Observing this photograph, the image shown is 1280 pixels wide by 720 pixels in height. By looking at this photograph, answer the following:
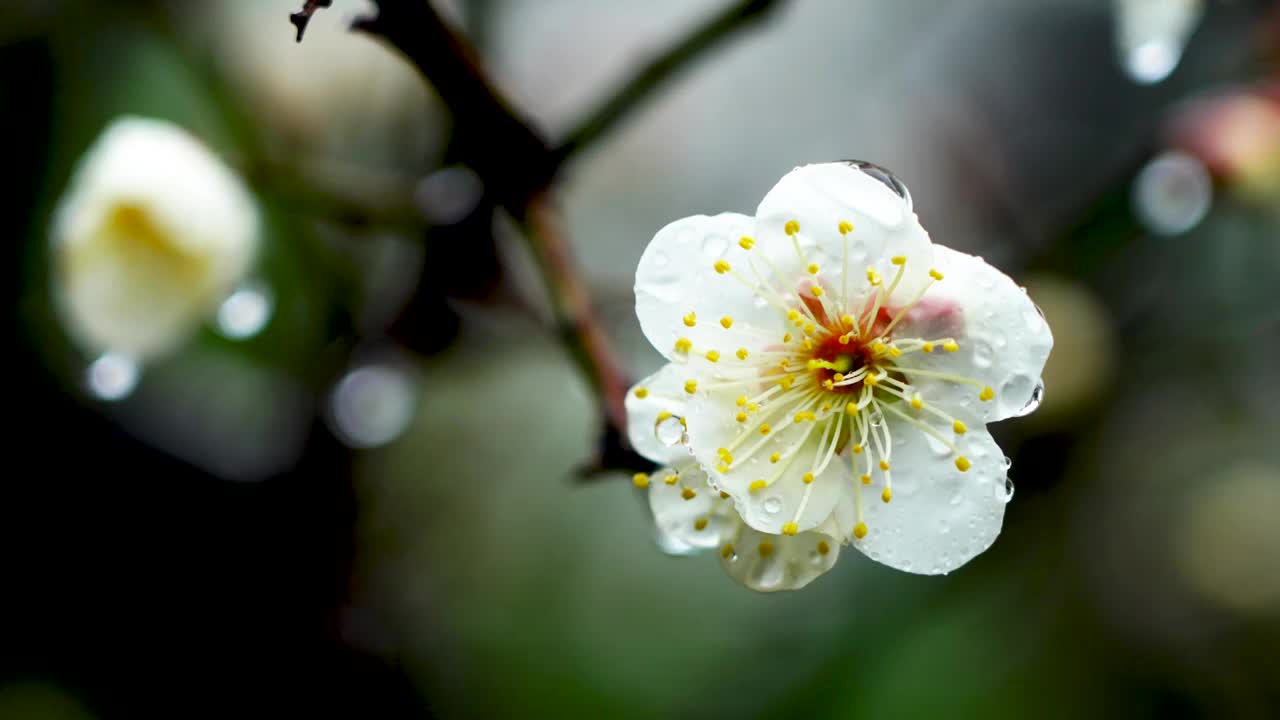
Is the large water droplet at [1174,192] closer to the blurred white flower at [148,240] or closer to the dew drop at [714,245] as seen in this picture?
A: the dew drop at [714,245]

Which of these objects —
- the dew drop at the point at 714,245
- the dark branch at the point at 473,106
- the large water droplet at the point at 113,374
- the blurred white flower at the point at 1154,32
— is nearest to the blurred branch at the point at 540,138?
the dark branch at the point at 473,106

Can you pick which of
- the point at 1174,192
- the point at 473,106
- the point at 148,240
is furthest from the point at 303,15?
the point at 1174,192

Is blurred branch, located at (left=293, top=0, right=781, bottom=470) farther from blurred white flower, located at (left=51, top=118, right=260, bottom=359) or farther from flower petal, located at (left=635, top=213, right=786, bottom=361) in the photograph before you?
blurred white flower, located at (left=51, top=118, right=260, bottom=359)

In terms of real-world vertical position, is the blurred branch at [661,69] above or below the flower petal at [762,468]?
above

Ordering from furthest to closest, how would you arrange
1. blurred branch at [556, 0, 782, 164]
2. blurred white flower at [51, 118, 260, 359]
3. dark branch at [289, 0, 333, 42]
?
blurred white flower at [51, 118, 260, 359] < blurred branch at [556, 0, 782, 164] < dark branch at [289, 0, 333, 42]

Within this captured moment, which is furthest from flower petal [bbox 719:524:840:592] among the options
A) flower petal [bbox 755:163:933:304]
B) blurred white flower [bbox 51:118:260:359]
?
blurred white flower [bbox 51:118:260:359]

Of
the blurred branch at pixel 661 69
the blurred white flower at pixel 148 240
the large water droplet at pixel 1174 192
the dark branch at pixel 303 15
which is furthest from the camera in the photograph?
the large water droplet at pixel 1174 192

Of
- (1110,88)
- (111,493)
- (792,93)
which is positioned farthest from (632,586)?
(1110,88)
